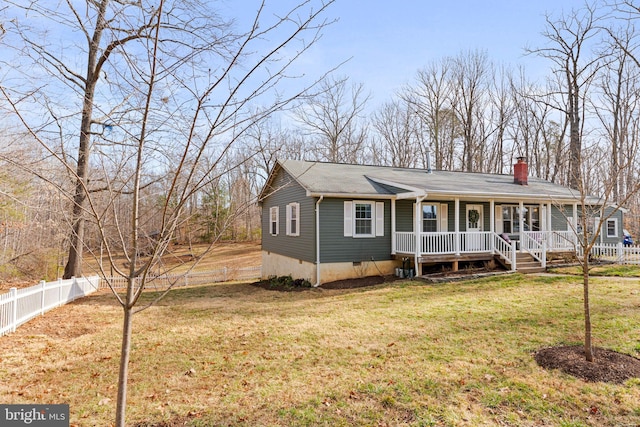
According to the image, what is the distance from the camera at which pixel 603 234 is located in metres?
21.3

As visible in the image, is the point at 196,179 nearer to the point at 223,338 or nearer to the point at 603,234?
the point at 223,338

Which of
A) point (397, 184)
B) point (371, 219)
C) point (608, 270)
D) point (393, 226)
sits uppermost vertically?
point (397, 184)

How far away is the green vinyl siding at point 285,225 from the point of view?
45.6 ft

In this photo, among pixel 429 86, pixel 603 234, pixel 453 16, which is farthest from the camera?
pixel 429 86

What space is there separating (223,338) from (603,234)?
23.4 meters

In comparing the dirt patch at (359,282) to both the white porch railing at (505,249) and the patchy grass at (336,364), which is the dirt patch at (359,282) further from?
the white porch railing at (505,249)

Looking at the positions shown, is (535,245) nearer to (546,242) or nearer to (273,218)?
(546,242)

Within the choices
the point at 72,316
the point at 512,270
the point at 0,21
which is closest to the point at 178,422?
the point at 0,21

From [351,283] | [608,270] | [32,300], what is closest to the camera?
[32,300]

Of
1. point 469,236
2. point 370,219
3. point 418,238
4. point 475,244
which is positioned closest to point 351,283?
point 370,219

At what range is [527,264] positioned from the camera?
46.3 feet

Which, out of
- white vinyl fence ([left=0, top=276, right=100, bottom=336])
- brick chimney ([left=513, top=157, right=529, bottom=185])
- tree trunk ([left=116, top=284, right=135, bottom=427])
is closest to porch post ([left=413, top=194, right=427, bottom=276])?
brick chimney ([left=513, top=157, right=529, bottom=185])

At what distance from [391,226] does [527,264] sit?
5.38 m

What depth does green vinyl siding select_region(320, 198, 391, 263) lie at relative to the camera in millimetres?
13609
